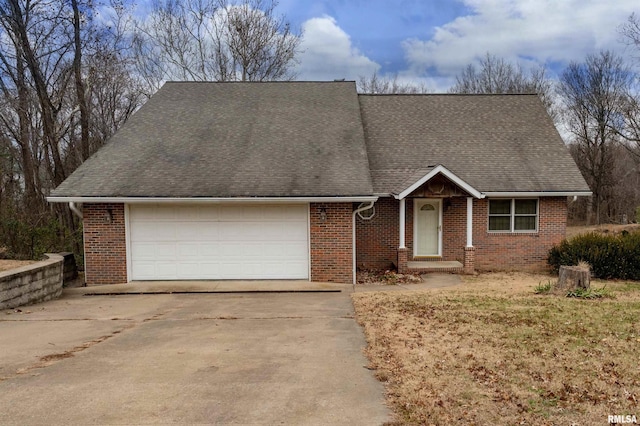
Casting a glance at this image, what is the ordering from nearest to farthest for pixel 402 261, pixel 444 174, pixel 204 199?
1. pixel 204 199
2. pixel 444 174
3. pixel 402 261

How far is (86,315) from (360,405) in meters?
6.45

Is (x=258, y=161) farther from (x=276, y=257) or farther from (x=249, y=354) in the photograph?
(x=249, y=354)

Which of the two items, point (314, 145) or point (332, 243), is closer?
point (332, 243)

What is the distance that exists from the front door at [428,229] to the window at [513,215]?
68.5 inches

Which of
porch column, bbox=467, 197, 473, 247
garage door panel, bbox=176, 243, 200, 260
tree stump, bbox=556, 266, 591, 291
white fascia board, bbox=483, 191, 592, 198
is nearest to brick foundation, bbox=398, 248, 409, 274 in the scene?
porch column, bbox=467, 197, 473, 247

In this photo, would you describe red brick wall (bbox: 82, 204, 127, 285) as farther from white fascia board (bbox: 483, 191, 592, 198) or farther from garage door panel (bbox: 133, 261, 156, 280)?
white fascia board (bbox: 483, 191, 592, 198)

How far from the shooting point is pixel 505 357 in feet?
17.7

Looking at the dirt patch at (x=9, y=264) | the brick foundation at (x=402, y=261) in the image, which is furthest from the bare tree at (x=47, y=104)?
the brick foundation at (x=402, y=261)

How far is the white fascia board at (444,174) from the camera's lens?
1262 centimetres

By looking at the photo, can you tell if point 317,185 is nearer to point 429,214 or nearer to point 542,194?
point 429,214

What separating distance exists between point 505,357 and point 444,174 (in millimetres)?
8039

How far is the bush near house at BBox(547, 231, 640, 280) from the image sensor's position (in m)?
12.7

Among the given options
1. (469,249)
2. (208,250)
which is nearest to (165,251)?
(208,250)

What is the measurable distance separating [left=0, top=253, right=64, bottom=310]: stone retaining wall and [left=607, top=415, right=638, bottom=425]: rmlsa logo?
9862 mm
